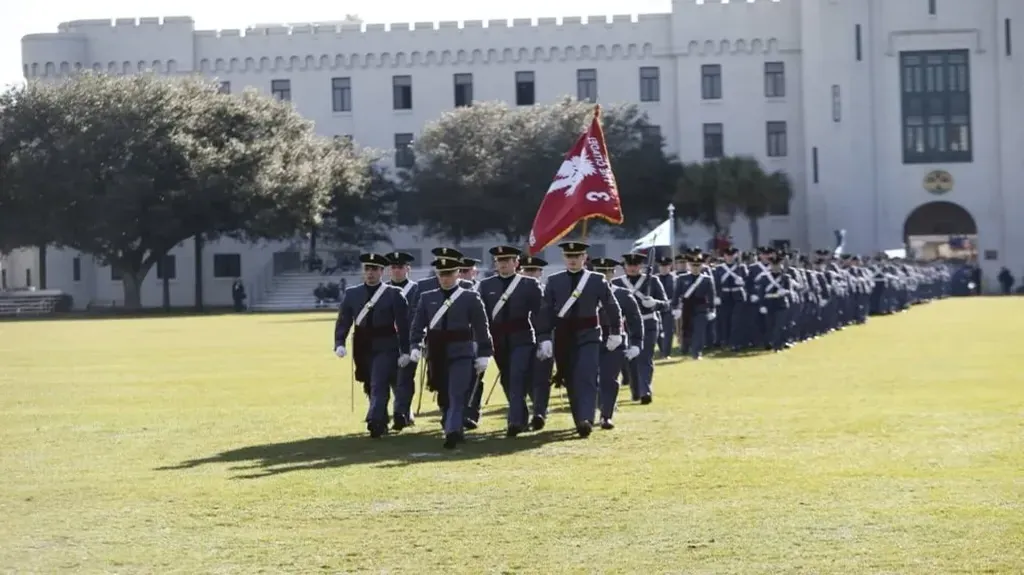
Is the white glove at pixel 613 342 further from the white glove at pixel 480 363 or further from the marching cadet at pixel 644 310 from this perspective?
the marching cadet at pixel 644 310

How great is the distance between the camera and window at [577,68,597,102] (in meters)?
83.6

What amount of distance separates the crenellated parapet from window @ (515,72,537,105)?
0.65 m

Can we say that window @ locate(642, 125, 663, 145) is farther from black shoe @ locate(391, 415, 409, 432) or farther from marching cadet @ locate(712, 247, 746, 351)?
black shoe @ locate(391, 415, 409, 432)

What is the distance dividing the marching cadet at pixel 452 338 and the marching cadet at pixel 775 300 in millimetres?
16328

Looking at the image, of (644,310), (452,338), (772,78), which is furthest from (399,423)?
(772,78)

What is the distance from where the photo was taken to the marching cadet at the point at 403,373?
60.5 ft

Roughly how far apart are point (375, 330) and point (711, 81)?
66.1 meters

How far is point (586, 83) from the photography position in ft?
275

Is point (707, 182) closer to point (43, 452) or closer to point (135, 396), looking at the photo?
point (135, 396)

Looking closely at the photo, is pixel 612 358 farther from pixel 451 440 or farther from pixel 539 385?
pixel 451 440

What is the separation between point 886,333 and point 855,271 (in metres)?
6.78

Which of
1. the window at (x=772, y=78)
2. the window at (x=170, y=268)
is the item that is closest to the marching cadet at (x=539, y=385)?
the window at (x=772, y=78)

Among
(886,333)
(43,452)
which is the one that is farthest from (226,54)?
(43,452)

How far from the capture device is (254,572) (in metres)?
10.6
